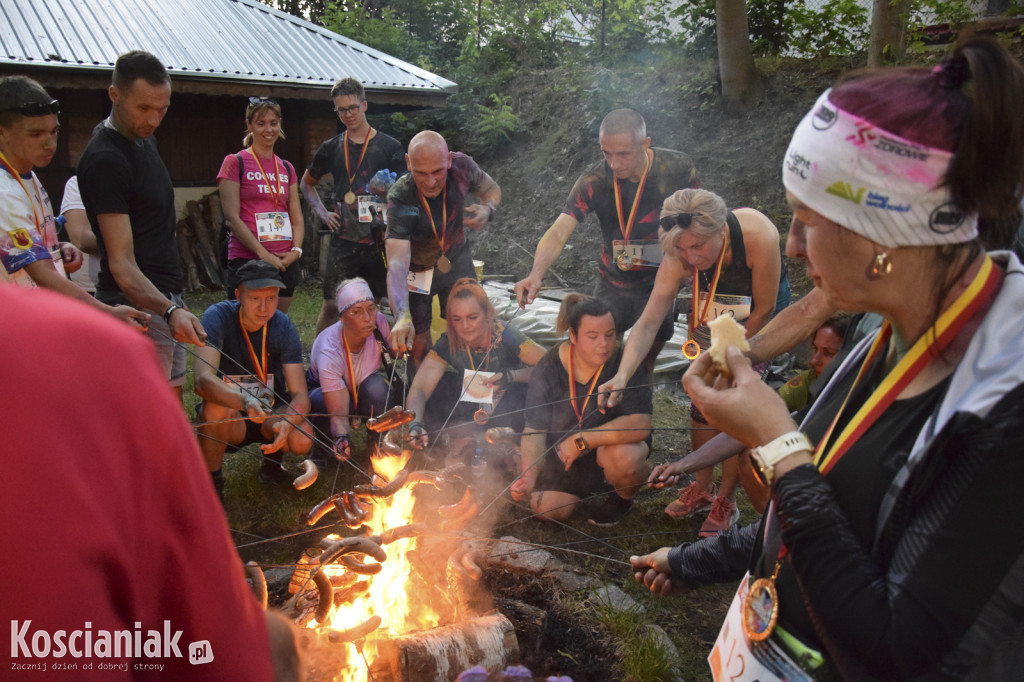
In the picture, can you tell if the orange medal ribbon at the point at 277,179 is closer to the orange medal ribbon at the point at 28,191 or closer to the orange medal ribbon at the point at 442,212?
the orange medal ribbon at the point at 442,212

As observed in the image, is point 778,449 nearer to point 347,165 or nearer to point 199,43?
point 347,165

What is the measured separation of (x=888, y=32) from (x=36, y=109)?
10.2 m

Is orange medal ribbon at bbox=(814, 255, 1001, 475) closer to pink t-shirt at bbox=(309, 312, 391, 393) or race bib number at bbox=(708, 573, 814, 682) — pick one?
race bib number at bbox=(708, 573, 814, 682)

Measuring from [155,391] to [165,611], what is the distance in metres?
0.24

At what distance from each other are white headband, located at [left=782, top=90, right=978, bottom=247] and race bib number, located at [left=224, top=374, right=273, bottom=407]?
4.26m

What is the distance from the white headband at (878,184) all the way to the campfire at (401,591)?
8.29 feet

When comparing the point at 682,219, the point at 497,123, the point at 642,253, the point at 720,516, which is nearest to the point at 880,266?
the point at 682,219

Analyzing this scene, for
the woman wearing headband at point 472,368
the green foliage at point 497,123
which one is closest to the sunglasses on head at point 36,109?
the woman wearing headband at point 472,368

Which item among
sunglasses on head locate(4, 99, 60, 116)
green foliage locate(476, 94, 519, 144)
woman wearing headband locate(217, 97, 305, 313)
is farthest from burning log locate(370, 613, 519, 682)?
green foliage locate(476, 94, 519, 144)

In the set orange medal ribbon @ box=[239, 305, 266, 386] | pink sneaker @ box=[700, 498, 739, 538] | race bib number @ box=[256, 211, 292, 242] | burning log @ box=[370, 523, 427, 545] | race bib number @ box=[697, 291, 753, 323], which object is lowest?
pink sneaker @ box=[700, 498, 739, 538]

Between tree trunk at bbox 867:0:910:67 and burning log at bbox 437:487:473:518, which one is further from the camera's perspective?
tree trunk at bbox 867:0:910:67

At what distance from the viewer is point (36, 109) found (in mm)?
3930

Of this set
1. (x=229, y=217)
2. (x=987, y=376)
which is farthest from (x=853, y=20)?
(x=987, y=376)

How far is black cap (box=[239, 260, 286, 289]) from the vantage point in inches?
202
